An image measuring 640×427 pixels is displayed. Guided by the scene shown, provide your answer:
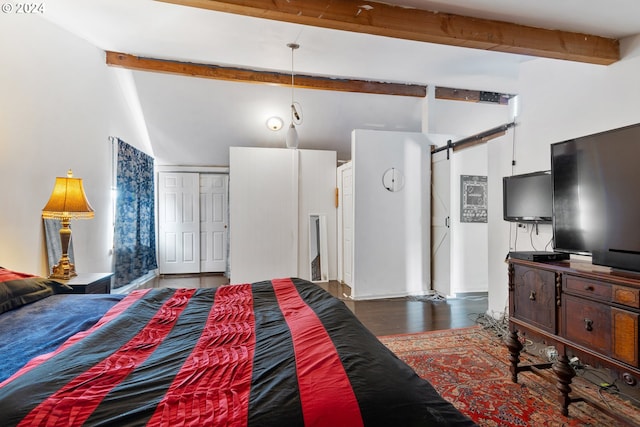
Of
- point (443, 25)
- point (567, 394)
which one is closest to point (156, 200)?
point (443, 25)

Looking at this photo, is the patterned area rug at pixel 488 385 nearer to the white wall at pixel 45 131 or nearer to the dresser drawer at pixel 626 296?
the dresser drawer at pixel 626 296

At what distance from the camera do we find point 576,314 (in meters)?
1.80

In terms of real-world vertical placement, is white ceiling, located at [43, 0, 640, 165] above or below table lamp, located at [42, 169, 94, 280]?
above

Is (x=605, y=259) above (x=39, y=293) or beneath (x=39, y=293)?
above

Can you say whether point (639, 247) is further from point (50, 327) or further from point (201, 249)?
point (201, 249)

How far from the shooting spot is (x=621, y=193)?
→ 1.73 metres

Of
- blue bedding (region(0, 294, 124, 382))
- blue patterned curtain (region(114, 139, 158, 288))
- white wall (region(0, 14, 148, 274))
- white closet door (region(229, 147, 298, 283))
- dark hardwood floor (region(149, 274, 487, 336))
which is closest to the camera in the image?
blue bedding (region(0, 294, 124, 382))

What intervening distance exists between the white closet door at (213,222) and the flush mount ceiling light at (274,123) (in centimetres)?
157

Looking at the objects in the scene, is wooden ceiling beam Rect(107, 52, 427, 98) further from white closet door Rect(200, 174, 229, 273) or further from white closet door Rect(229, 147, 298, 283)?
white closet door Rect(200, 174, 229, 273)

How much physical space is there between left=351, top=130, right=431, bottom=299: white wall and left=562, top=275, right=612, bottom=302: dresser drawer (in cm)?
272

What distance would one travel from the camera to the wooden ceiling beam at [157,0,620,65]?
1.96 m

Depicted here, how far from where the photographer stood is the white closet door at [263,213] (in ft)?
16.6

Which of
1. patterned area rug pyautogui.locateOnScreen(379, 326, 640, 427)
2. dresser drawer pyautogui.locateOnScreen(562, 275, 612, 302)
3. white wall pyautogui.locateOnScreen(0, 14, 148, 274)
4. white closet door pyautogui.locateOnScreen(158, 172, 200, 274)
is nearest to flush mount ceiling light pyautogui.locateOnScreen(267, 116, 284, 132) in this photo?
white closet door pyautogui.locateOnScreen(158, 172, 200, 274)

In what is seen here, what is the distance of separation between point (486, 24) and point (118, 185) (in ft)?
14.8
